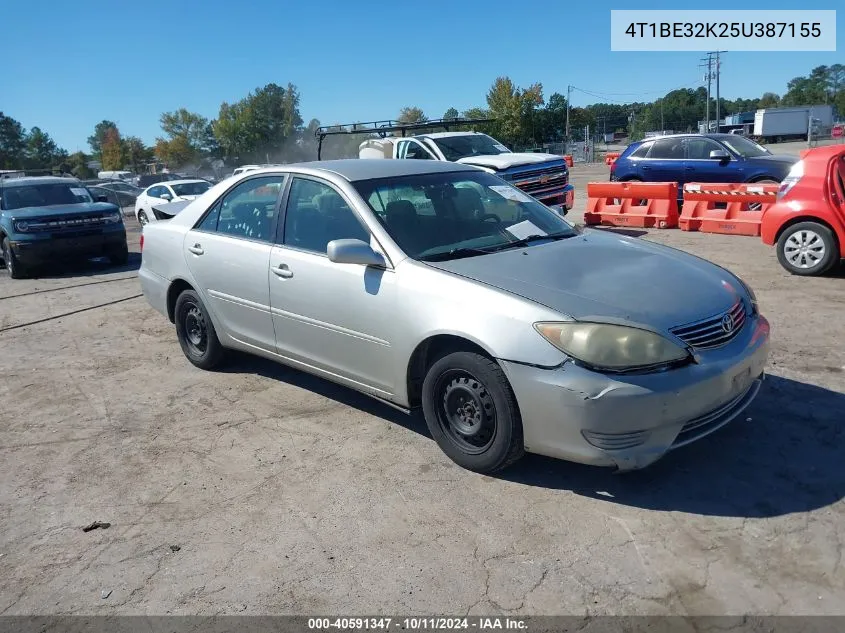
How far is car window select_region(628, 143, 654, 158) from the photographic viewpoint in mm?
14375

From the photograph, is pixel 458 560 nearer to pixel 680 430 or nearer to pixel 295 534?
pixel 295 534

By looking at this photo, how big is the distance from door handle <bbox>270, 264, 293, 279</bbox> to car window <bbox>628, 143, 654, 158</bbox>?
454 inches

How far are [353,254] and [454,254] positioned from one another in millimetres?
590

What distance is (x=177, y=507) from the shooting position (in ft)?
12.3

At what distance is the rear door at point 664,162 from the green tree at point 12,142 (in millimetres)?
84787

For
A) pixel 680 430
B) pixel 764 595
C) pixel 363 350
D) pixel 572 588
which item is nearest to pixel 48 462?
pixel 363 350

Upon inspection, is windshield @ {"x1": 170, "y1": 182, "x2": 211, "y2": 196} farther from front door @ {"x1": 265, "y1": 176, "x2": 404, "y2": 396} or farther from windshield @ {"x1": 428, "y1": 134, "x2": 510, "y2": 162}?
front door @ {"x1": 265, "y1": 176, "x2": 404, "y2": 396}

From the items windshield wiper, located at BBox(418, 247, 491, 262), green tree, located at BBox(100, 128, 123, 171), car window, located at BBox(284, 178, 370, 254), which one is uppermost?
green tree, located at BBox(100, 128, 123, 171)

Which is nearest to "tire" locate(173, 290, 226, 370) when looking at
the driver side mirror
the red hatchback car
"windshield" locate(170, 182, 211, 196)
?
the driver side mirror

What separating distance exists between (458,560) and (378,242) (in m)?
1.89

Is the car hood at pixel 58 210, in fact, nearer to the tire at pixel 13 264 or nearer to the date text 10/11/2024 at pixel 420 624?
the tire at pixel 13 264

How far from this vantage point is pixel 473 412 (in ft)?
12.2

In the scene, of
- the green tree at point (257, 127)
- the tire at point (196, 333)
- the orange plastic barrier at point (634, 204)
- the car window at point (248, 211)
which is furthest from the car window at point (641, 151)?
the green tree at point (257, 127)

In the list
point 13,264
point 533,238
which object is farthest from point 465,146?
point 533,238
